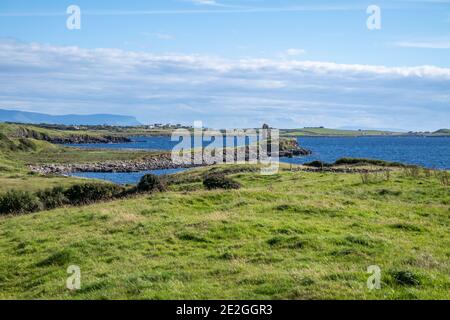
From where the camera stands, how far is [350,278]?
48.8 feet

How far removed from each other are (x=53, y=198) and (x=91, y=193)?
3.25m

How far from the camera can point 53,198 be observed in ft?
136

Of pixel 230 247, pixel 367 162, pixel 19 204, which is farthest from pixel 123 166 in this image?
pixel 230 247

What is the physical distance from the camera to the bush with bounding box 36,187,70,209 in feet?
132

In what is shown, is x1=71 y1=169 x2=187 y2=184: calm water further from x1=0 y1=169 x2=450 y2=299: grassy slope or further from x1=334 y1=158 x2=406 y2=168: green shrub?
x1=0 y1=169 x2=450 y2=299: grassy slope

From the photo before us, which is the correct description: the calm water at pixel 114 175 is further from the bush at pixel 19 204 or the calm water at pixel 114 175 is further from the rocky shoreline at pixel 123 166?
the bush at pixel 19 204

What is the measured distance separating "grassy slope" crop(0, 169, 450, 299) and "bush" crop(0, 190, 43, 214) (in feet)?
21.0

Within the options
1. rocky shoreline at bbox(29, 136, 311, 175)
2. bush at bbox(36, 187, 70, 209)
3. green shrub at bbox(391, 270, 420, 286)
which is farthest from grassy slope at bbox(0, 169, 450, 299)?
rocky shoreline at bbox(29, 136, 311, 175)

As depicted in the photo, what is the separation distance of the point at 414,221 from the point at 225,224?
1035cm

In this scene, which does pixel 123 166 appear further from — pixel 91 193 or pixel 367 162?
pixel 91 193

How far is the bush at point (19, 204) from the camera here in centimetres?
3891

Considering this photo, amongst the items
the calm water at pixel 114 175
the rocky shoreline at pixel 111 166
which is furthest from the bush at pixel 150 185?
the rocky shoreline at pixel 111 166
